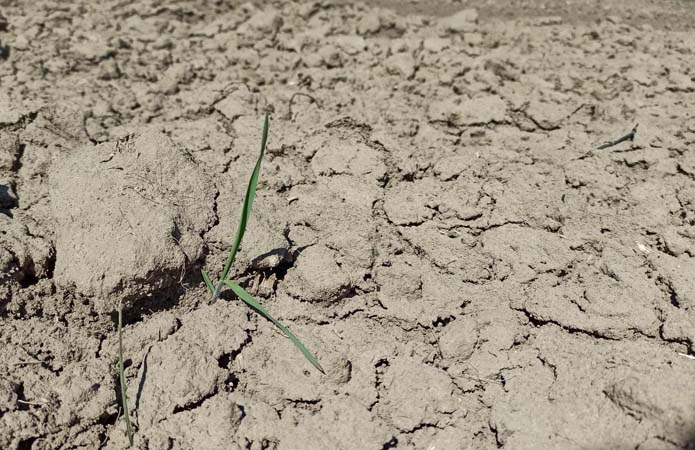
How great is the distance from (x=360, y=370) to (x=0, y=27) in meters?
2.17

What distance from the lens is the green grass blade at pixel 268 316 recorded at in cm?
157

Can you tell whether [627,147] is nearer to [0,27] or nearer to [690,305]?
[690,305]

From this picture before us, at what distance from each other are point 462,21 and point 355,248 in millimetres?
1451

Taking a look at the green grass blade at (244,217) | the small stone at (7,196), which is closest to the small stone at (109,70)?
the small stone at (7,196)

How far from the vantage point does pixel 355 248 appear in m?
1.81

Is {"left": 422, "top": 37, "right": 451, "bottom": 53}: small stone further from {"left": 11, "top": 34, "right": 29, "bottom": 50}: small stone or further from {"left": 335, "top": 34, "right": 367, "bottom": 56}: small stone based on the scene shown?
{"left": 11, "top": 34, "right": 29, "bottom": 50}: small stone

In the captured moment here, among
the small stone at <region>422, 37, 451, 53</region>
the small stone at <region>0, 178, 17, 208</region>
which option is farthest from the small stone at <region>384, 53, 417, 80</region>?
the small stone at <region>0, 178, 17, 208</region>

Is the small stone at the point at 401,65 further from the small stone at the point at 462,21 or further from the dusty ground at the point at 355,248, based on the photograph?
the small stone at the point at 462,21

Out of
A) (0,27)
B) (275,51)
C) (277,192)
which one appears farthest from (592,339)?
(0,27)

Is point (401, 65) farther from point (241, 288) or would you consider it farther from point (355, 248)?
point (241, 288)

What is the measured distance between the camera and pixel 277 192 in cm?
201

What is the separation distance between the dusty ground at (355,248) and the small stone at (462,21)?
251mm

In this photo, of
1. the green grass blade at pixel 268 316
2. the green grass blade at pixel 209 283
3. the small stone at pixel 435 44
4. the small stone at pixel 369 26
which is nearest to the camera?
the green grass blade at pixel 268 316

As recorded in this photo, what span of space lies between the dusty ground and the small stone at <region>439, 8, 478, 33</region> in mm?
251
